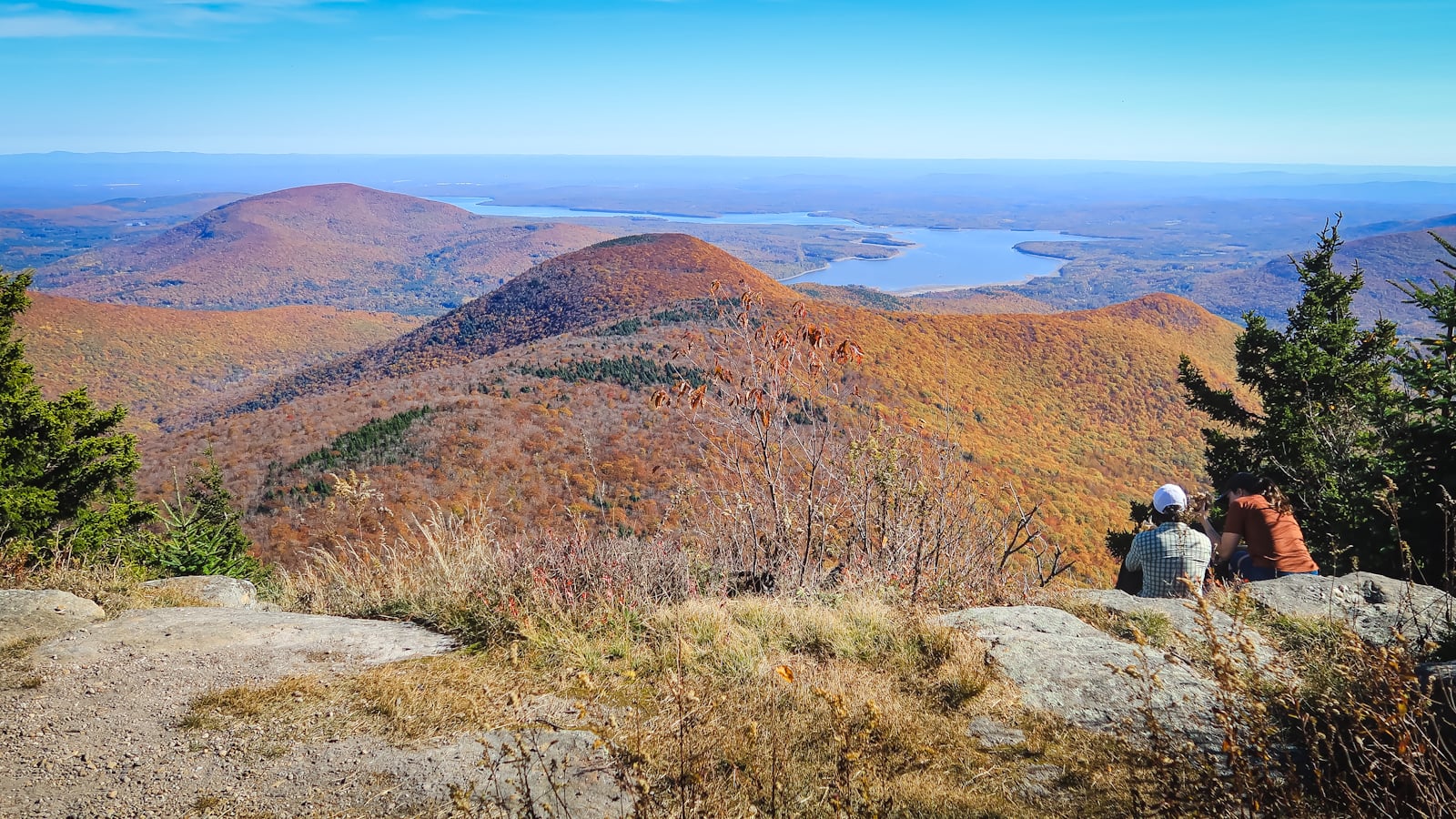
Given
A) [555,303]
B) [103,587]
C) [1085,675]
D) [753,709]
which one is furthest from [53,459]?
[555,303]

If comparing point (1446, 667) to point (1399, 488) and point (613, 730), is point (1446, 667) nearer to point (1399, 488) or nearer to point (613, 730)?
point (613, 730)

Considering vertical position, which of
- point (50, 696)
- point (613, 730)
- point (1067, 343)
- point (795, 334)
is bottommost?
point (1067, 343)

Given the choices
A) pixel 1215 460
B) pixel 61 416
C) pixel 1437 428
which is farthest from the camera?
pixel 1215 460

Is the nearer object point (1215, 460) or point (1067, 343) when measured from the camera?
point (1215, 460)

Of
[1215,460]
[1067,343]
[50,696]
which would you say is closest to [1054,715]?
[50,696]

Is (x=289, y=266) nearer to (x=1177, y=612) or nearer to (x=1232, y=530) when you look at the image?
(x=1232, y=530)

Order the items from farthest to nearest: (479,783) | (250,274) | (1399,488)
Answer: (250,274) → (1399,488) → (479,783)
